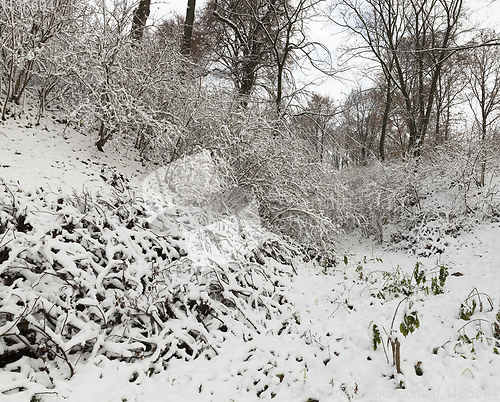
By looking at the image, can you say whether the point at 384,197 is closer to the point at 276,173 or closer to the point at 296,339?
the point at 276,173

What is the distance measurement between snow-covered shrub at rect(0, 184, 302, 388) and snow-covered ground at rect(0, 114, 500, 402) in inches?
3.2

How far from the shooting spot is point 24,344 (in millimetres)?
2289

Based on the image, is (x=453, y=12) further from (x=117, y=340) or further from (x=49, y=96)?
(x=117, y=340)

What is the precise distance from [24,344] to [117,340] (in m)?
0.71

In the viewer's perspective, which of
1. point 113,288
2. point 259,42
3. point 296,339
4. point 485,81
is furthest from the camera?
point 485,81

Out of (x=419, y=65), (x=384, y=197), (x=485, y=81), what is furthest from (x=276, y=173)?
(x=485, y=81)

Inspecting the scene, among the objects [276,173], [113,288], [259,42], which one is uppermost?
[259,42]

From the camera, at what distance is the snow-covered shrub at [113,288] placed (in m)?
2.40

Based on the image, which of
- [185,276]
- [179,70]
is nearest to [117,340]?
[185,276]

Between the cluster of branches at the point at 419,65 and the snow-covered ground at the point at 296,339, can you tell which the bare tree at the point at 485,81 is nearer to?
the cluster of branches at the point at 419,65

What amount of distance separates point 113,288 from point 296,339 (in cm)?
208

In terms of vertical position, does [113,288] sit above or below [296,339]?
above

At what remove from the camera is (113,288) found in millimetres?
3109

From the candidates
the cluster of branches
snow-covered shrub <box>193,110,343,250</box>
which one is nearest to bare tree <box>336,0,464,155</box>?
the cluster of branches
